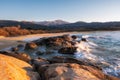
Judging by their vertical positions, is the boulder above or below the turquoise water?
above

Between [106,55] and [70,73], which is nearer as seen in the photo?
[70,73]

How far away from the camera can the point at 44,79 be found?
779 centimetres

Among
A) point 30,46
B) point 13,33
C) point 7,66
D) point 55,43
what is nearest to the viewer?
point 7,66

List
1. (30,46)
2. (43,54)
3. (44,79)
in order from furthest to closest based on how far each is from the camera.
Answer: (30,46)
(43,54)
(44,79)

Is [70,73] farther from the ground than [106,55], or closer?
farther from the ground

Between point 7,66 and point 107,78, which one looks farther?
point 107,78

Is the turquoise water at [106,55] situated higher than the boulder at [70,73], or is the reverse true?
the boulder at [70,73]

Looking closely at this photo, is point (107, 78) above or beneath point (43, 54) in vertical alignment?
above

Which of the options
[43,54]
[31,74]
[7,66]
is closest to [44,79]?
[31,74]

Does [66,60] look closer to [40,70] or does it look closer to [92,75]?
[40,70]

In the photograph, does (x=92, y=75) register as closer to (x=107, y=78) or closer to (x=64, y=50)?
(x=107, y=78)

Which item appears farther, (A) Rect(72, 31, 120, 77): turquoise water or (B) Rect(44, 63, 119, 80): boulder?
(A) Rect(72, 31, 120, 77): turquoise water

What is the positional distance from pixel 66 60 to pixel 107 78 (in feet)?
12.6

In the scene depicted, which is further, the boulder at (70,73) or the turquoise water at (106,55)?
the turquoise water at (106,55)
